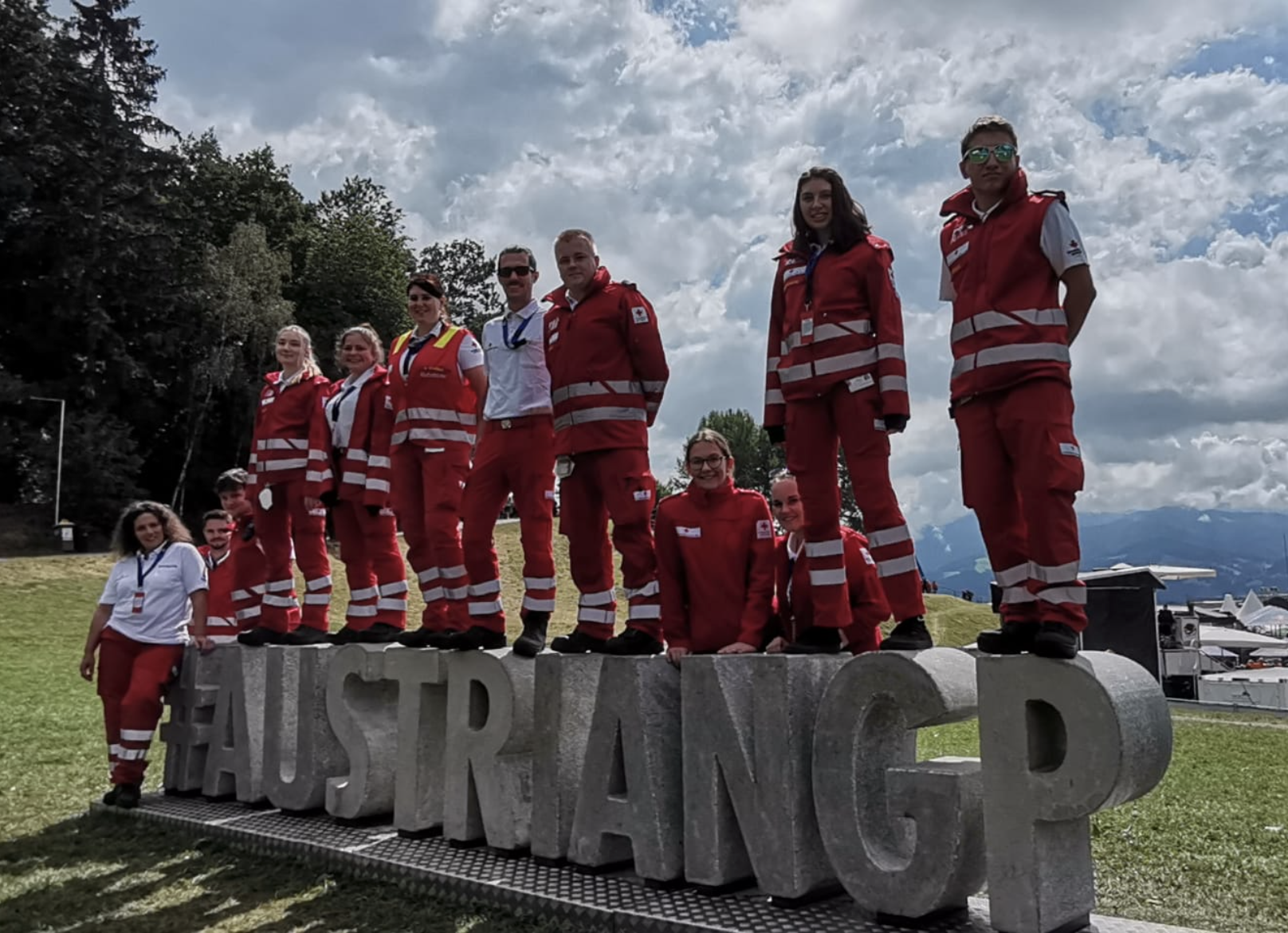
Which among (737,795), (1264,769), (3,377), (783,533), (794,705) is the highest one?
(3,377)

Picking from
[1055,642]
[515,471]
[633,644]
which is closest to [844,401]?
[1055,642]

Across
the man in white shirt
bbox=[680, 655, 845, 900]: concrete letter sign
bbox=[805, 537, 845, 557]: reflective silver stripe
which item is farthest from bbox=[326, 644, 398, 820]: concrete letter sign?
bbox=[805, 537, 845, 557]: reflective silver stripe

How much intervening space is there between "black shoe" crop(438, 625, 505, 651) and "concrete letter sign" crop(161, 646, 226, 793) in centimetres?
234

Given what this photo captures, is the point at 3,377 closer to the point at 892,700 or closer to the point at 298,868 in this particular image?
the point at 298,868

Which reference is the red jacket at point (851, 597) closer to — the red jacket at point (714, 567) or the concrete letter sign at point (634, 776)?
the red jacket at point (714, 567)

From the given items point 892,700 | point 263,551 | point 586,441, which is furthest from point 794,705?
point 263,551

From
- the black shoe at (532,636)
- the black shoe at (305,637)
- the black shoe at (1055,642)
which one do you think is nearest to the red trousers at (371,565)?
the black shoe at (305,637)

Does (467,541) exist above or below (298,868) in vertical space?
above

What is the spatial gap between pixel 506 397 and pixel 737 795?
2.50 m

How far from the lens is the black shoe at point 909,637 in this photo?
14.3ft

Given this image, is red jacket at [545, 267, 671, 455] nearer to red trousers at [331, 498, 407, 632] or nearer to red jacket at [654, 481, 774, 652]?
red jacket at [654, 481, 774, 652]

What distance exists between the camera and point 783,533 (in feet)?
17.7

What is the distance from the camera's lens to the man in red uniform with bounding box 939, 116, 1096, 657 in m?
3.68

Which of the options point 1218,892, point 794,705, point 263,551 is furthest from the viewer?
point 263,551
